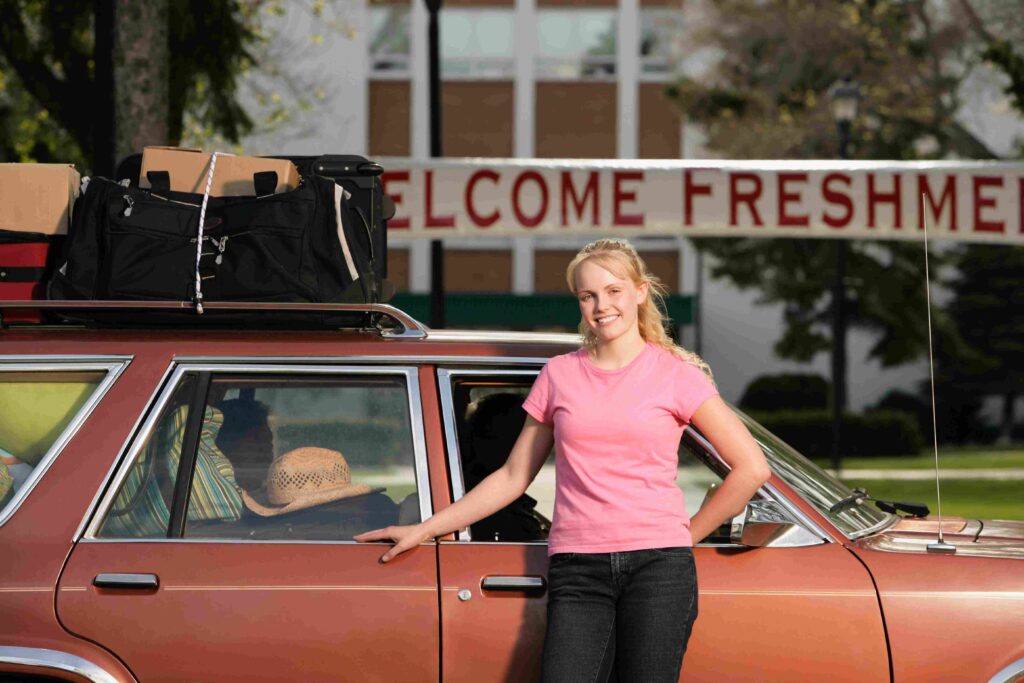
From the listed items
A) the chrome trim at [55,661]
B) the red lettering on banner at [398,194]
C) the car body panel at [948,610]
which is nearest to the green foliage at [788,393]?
the red lettering on banner at [398,194]

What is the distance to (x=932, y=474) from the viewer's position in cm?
2061

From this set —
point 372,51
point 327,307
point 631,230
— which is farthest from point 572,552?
point 372,51

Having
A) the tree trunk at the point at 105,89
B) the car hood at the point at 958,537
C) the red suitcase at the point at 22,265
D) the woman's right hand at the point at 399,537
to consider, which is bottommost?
the car hood at the point at 958,537

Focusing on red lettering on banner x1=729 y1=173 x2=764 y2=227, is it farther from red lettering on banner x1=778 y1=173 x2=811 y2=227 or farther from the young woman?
the young woman

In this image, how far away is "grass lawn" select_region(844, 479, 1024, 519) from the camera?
15.0m

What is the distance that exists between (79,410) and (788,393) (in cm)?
3101

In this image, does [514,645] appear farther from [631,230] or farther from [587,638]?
Result: [631,230]

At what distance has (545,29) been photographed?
33.4m

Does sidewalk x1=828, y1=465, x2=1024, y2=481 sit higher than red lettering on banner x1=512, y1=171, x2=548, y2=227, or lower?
lower

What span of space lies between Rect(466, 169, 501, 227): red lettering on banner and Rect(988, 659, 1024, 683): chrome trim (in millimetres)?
8114

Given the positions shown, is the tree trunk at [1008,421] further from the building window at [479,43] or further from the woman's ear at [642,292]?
the woman's ear at [642,292]

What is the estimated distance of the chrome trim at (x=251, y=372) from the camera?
3.95 m

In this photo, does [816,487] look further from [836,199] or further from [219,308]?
[836,199]

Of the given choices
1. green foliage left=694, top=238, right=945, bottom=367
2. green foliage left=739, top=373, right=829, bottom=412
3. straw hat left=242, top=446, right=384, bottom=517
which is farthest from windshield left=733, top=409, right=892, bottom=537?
green foliage left=739, top=373, right=829, bottom=412
